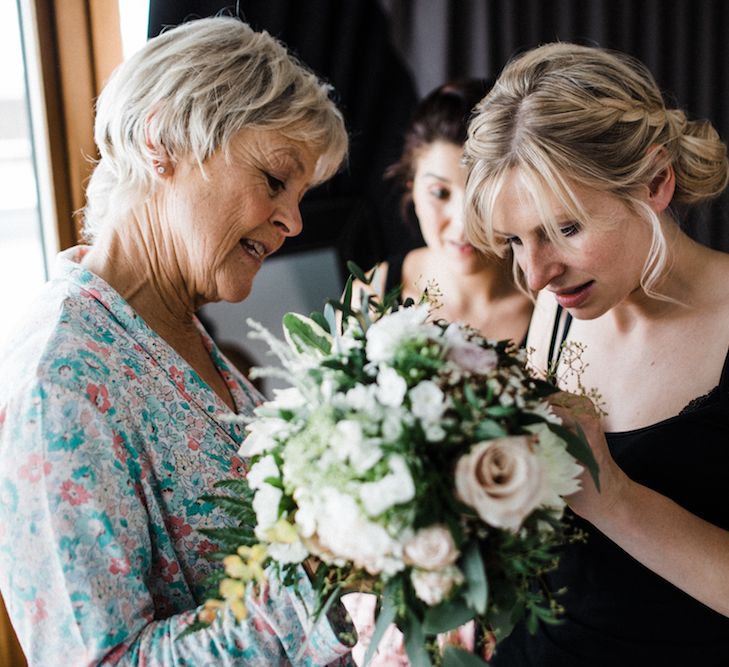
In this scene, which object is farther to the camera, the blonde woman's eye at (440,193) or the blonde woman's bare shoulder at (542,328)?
the blonde woman's eye at (440,193)

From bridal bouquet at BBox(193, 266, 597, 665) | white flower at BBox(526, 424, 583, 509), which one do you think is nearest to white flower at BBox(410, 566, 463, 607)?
bridal bouquet at BBox(193, 266, 597, 665)

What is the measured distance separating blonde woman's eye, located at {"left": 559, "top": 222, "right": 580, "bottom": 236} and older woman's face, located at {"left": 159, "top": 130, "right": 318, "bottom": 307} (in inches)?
19.9

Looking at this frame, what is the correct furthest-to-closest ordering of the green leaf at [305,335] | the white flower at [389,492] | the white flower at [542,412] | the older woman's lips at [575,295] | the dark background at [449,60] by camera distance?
the dark background at [449,60]
the older woman's lips at [575,295]
the green leaf at [305,335]
the white flower at [542,412]
the white flower at [389,492]

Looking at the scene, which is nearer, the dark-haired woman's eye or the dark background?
the dark-haired woman's eye

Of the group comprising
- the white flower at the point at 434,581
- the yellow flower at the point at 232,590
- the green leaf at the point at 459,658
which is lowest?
the green leaf at the point at 459,658

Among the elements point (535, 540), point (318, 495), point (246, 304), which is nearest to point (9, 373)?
point (318, 495)

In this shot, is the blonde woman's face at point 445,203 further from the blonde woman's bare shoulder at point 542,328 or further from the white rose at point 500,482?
the white rose at point 500,482

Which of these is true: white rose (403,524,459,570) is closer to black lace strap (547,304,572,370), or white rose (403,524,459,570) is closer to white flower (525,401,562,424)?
white flower (525,401,562,424)

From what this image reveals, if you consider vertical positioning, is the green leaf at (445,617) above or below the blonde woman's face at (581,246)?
below

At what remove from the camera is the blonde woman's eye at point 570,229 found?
1.36 m

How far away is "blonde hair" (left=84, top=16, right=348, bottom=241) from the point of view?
131cm

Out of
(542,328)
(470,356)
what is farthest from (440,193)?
(470,356)

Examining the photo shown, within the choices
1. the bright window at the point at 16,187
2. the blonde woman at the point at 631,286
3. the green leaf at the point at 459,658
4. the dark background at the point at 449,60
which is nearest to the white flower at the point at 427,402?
the green leaf at the point at 459,658

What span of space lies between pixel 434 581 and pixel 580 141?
0.82m
